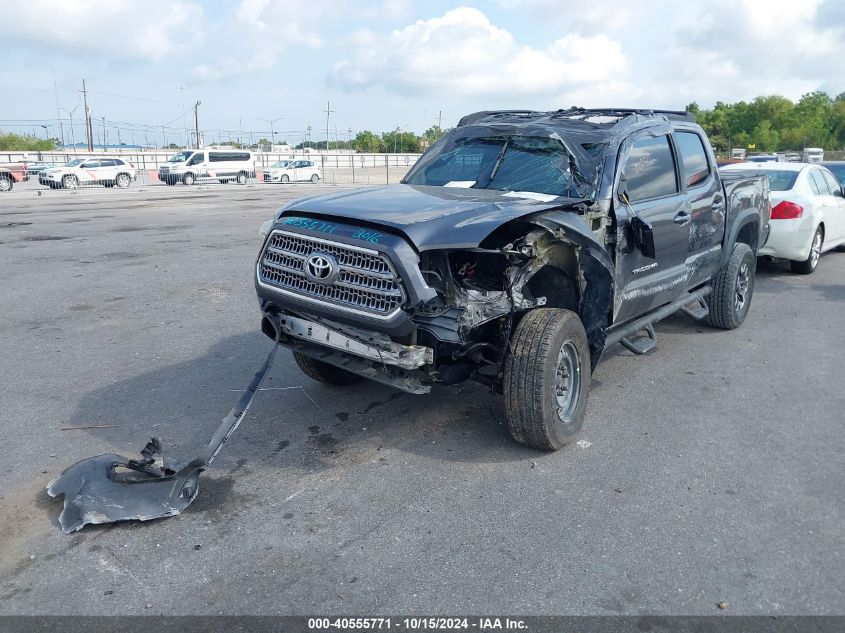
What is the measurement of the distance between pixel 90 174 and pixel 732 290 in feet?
115

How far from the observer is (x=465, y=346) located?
4.26m

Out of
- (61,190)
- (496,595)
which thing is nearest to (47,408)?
(496,595)

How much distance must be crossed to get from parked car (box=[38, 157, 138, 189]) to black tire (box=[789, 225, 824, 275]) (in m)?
32.7

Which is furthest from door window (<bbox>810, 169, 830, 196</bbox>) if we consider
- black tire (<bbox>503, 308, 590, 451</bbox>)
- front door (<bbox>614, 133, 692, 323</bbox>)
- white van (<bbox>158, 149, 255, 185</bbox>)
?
white van (<bbox>158, 149, 255, 185</bbox>)

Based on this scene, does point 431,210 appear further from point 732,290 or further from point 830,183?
point 830,183

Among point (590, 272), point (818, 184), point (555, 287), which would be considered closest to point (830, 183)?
point (818, 184)

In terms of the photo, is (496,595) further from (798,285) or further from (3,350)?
(798,285)

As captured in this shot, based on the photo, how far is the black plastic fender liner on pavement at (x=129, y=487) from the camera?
3633 millimetres

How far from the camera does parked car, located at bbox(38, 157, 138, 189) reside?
3431 centimetres

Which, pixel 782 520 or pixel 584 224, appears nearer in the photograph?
pixel 782 520

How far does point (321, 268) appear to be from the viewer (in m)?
4.15

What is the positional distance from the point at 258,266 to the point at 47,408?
2021mm

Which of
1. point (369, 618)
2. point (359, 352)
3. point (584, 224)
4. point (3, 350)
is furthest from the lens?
point (3, 350)

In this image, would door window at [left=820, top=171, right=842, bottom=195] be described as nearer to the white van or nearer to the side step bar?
the side step bar
